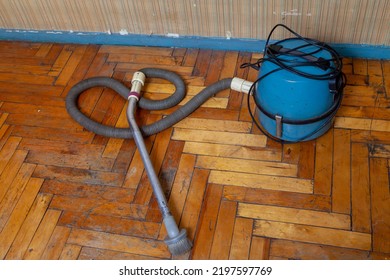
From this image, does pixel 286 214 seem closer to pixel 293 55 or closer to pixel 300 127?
pixel 300 127

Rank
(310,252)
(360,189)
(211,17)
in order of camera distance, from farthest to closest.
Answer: (211,17)
(360,189)
(310,252)

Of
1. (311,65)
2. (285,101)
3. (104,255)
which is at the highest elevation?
(311,65)

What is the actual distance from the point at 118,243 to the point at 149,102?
604 millimetres

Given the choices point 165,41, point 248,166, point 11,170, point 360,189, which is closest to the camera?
point 360,189

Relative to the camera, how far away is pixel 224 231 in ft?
4.32

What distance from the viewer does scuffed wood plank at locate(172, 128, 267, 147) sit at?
153 centimetres

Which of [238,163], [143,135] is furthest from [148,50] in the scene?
[238,163]

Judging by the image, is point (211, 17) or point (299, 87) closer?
point (299, 87)

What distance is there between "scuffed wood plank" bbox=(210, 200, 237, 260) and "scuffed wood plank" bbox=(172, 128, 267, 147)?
265 millimetres

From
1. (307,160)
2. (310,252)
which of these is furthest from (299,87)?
(310,252)

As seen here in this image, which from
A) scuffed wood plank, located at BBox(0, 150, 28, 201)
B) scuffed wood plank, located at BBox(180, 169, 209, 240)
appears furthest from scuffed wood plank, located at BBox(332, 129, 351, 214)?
scuffed wood plank, located at BBox(0, 150, 28, 201)

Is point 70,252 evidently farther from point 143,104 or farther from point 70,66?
point 70,66

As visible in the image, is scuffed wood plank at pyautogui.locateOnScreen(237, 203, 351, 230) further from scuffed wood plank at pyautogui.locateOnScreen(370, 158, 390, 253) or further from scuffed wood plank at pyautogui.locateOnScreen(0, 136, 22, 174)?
scuffed wood plank at pyautogui.locateOnScreen(0, 136, 22, 174)

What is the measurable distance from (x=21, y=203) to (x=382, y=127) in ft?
4.54
